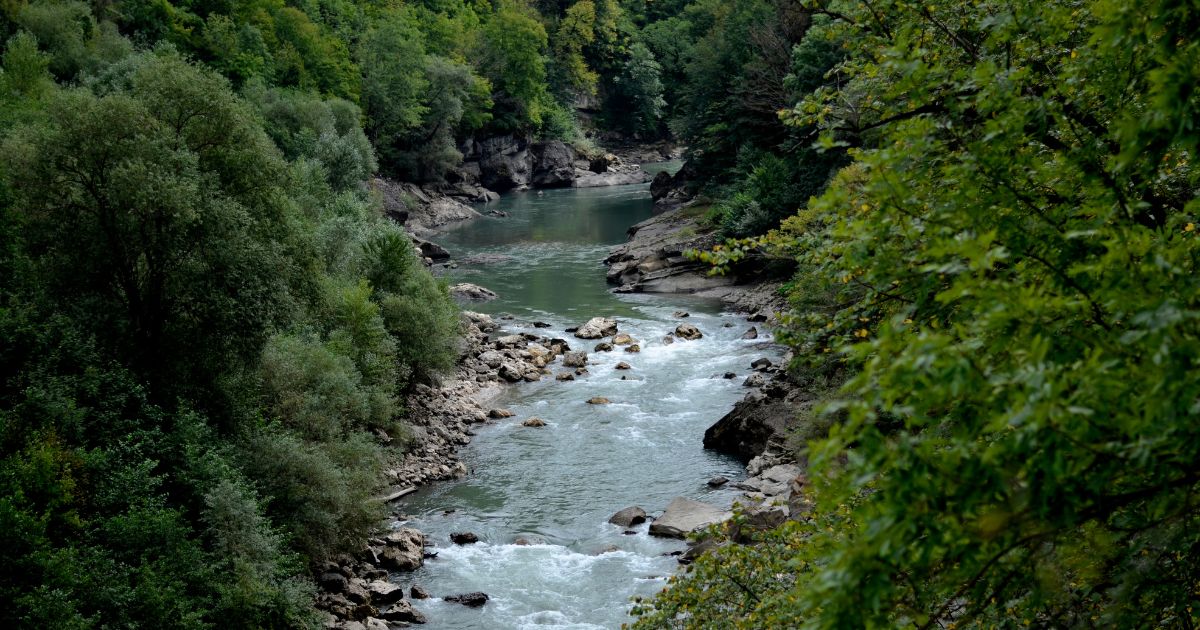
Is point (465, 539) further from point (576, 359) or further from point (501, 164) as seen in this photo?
Answer: point (501, 164)

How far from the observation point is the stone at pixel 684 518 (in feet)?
62.3

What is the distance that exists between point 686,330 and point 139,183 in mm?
22218

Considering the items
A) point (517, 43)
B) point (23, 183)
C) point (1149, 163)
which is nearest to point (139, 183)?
point (23, 183)

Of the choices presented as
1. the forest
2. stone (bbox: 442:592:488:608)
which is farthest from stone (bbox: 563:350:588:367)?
stone (bbox: 442:592:488:608)

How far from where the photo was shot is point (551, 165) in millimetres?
84938

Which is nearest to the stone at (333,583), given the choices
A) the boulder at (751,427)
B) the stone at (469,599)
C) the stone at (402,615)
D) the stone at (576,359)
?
→ the stone at (402,615)

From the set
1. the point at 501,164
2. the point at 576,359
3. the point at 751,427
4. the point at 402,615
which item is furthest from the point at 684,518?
the point at 501,164

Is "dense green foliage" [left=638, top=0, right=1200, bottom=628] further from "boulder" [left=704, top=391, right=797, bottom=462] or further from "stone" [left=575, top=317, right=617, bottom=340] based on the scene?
"stone" [left=575, top=317, right=617, bottom=340]

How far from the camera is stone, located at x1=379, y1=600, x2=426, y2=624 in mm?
16281

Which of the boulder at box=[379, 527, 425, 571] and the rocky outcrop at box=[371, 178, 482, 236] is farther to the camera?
the rocky outcrop at box=[371, 178, 482, 236]

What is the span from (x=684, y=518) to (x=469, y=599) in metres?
5.14

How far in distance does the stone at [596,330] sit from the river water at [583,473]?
566 millimetres

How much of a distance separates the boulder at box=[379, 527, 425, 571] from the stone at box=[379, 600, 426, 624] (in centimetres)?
187

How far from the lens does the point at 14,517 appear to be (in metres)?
12.7
